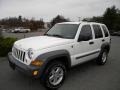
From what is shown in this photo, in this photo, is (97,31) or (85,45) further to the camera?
(97,31)

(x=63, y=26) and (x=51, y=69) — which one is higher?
(x=63, y=26)

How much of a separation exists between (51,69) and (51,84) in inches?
17.3

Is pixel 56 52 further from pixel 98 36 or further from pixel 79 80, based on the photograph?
pixel 98 36

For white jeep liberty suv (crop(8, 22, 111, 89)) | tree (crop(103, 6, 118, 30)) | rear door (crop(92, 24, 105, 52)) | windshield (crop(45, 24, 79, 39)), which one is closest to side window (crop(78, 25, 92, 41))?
white jeep liberty suv (crop(8, 22, 111, 89))

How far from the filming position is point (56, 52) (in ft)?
11.6

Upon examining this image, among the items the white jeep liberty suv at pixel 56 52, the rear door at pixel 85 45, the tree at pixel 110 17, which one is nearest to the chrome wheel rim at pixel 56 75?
the white jeep liberty suv at pixel 56 52

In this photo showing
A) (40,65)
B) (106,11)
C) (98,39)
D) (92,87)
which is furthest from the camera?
(106,11)

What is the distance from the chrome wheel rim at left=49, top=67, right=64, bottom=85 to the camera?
3.66m

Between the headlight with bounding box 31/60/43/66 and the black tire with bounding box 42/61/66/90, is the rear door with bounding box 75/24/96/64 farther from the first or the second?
the headlight with bounding box 31/60/43/66

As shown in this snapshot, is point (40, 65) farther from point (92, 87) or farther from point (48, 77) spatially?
point (92, 87)

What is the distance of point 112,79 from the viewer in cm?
452

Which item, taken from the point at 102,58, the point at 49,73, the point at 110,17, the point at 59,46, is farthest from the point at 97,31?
the point at 110,17

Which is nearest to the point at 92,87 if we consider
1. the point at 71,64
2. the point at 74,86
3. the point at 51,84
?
the point at 74,86

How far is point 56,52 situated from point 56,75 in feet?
2.28
